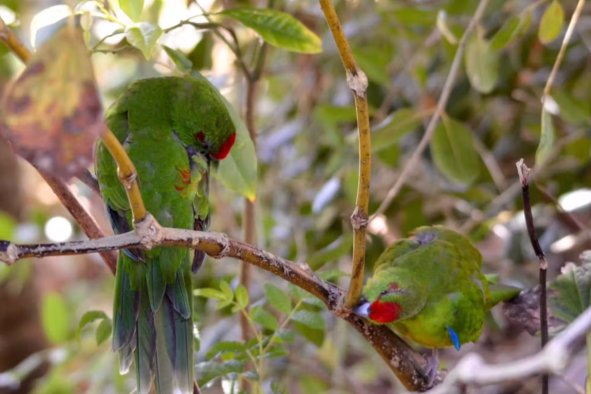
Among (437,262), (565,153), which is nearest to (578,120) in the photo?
(565,153)

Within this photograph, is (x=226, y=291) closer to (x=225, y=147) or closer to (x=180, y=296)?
(x=180, y=296)

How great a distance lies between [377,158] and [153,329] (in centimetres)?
93

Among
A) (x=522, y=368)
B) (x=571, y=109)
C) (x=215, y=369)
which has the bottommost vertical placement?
(x=522, y=368)

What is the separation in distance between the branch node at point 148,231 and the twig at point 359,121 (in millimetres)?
217

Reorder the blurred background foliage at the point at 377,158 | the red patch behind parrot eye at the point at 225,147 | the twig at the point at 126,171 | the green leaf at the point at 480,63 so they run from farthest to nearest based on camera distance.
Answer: the blurred background foliage at the point at 377,158
the green leaf at the point at 480,63
the red patch behind parrot eye at the point at 225,147
the twig at the point at 126,171

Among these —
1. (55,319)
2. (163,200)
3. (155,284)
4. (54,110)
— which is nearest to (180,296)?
(155,284)

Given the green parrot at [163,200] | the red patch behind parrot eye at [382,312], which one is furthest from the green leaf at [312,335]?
the red patch behind parrot eye at [382,312]

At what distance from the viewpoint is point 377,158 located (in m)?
1.96

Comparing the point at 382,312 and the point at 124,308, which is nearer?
the point at 382,312

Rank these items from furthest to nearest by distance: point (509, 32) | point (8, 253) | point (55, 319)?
point (55, 319)
point (509, 32)
point (8, 253)

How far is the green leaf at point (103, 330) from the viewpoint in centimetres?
121

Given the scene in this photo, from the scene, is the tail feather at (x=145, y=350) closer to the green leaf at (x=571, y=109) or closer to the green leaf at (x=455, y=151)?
the green leaf at (x=455, y=151)

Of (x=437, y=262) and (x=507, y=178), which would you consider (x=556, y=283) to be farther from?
(x=507, y=178)

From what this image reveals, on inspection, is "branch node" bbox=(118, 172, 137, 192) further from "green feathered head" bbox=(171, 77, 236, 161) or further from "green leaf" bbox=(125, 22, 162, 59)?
"green feathered head" bbox=(171, 77, 236, 161)
